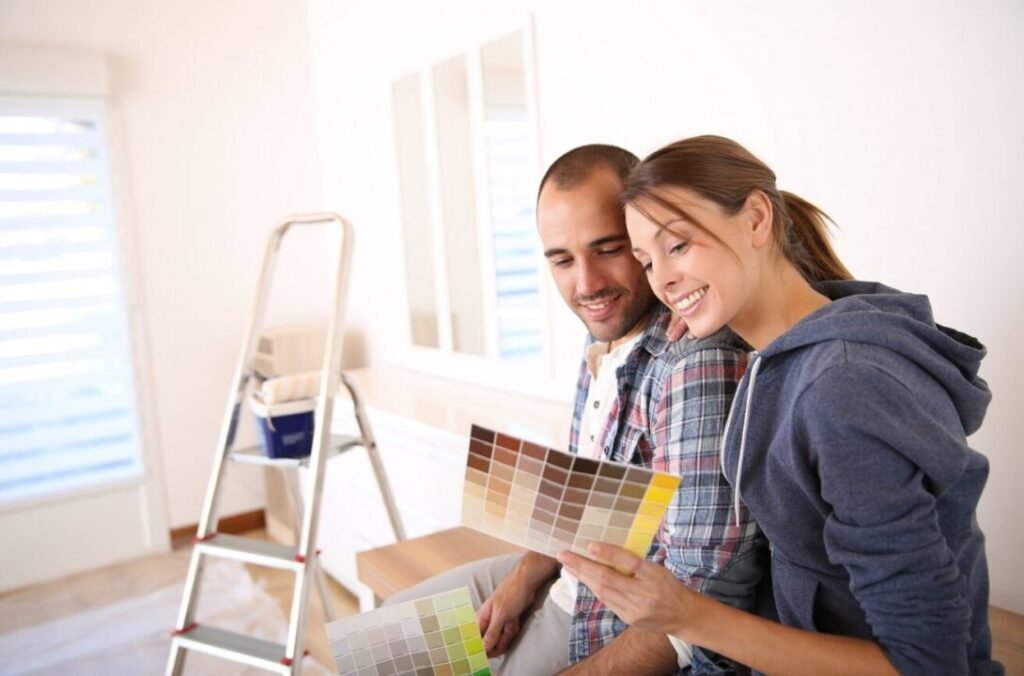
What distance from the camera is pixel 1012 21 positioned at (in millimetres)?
1293

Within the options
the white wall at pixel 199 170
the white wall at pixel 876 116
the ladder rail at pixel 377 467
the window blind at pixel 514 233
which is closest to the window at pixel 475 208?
the window blind at pixel 514 233

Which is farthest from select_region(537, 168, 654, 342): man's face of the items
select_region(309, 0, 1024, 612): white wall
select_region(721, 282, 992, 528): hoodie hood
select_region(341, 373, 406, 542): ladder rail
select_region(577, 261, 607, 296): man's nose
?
select_region(341, 373, 406, 542): ladder rail

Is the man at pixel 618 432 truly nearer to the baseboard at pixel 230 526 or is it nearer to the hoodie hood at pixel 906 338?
the hoodie hood at pixel 906 338

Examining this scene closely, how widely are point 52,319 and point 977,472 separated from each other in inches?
136

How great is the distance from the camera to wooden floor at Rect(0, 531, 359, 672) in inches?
119

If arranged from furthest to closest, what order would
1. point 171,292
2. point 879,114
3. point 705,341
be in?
1. point 171,292
2. point 879,114
3. point 705,341

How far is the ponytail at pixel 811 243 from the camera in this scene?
1101mm

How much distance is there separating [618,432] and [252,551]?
128cm

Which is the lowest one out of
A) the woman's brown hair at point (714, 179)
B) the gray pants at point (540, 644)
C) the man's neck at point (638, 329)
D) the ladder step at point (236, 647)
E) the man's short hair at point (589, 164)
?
the ladder step at point (236, 647)

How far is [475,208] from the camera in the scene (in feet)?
9.20

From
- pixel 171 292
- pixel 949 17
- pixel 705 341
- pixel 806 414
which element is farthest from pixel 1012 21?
pixel 171 292

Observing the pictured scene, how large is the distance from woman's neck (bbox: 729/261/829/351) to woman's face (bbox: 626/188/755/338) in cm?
2

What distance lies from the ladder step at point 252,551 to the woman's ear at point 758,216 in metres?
1.49

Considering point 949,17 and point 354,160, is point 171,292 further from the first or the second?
point 949,17
